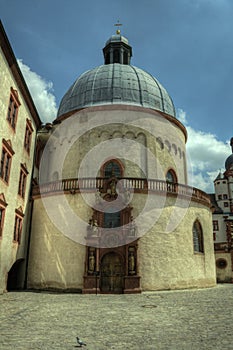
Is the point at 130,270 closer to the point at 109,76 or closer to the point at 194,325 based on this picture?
the point at 194,325

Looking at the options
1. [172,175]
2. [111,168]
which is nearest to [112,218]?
[111,168]

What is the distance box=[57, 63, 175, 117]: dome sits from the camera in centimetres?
2589

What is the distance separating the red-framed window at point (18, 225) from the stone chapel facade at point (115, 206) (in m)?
1.15

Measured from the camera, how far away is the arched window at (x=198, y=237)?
20.5m

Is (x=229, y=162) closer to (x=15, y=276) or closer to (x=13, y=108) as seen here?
(x=15, y=276)

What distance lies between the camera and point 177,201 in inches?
770

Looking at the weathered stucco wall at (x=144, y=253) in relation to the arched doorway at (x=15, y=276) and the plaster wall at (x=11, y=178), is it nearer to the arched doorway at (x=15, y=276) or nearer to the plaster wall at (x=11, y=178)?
the arched doorway at (x=15, y=276)

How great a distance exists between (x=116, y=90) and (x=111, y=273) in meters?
15.1

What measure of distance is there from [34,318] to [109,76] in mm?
21632

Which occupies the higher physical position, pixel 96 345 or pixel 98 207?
pixel 98 207

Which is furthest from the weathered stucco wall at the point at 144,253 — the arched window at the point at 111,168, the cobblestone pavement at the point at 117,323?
the arched window at the point at 111,168

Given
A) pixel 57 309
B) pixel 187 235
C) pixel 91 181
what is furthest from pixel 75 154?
pixel 57 309

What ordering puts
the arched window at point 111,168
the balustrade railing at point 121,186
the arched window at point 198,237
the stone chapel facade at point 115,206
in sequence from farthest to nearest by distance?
the arched window at point 111,168 < the arched window at point 198,237 < the balustrade railing at point 121,186 < the stone chapel facade at point 115,206

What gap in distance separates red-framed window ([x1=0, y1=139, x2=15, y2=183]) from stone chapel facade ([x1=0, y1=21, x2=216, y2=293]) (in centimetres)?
354
